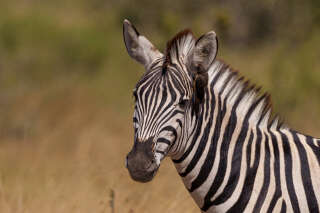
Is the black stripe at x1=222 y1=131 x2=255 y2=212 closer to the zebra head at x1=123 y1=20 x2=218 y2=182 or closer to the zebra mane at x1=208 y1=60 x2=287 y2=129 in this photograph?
the zebra mane at x1=208 y1=60 x2=287 y2=129

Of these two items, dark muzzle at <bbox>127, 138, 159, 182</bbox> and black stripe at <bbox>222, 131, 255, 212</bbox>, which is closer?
dark muzzle at <bbox>127, 138, 159, 182</bbox>

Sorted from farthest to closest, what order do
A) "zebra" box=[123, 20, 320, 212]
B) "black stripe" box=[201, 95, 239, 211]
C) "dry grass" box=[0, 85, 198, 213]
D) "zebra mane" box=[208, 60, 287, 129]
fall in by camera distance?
"dry grass" box=[0, 85, 198, 213]
"zebra mane" box=[208, 60, 287, 129]
"black stripe" box=[201, 95, 239, 211]
"zebra" box=[123, 20, 320, 212]

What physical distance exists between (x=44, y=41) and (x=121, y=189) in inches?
524

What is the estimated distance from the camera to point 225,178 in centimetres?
462

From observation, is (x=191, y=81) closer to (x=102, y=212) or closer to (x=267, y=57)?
(x=102, y=212)

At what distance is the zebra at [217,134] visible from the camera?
4.40 metres

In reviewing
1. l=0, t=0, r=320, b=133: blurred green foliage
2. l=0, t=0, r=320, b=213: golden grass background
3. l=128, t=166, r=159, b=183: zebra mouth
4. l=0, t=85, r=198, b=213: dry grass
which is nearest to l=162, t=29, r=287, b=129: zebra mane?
l=128, t=166, r=159, b=183: zebra mouth

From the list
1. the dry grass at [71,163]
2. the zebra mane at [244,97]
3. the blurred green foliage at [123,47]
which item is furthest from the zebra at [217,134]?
the blurred green foliage at [123,47]

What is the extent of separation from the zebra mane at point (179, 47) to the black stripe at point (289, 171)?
96 centimetres

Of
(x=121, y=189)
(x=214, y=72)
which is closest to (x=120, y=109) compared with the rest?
(x=121, y=189)

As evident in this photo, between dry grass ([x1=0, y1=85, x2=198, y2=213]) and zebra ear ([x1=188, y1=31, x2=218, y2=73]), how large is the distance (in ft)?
7.04

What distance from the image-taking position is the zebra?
440 cm

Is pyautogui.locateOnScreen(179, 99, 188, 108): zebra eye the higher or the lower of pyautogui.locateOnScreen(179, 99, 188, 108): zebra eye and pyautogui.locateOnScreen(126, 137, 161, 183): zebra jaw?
the higher

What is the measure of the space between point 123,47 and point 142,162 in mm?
16203
